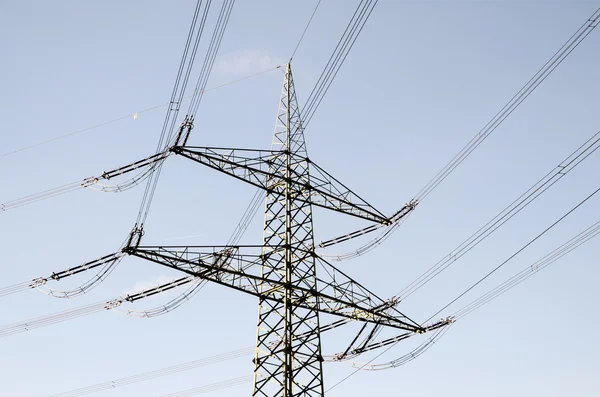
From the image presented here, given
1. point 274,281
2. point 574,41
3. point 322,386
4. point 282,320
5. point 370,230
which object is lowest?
point 322,386

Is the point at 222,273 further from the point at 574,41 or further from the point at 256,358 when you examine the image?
the point at 574,41

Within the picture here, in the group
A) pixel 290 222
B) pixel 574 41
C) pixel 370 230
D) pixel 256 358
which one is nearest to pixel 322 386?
pixel 256 358

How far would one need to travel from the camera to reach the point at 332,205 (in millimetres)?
20156

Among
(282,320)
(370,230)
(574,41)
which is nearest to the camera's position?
(574,41)

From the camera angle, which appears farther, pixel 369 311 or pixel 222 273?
pixel 369 311

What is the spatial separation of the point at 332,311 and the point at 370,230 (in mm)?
4712

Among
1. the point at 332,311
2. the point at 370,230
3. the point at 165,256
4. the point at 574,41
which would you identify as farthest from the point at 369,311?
the point at 574,41

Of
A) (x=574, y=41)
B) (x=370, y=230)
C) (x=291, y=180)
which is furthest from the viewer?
(x=370, y=230)

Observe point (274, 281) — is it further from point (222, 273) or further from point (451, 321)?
point (451, 321)

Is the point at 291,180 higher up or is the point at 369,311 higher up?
the point at 291,180

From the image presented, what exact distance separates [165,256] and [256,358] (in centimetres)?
437

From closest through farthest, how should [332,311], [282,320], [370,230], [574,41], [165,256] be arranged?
1. [574,41]
2. [165,256]
3. [282,320]
4. [332,311]
5. [370,230]

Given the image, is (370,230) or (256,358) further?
(370,230)

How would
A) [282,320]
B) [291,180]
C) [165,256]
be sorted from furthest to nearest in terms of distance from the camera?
[291,180] → [282,320] → [165,256]
